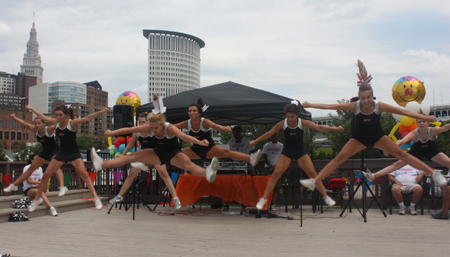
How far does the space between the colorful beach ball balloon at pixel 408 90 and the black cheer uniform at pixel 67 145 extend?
375 inches

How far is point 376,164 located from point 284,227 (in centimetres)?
328

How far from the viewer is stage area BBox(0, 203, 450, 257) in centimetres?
412

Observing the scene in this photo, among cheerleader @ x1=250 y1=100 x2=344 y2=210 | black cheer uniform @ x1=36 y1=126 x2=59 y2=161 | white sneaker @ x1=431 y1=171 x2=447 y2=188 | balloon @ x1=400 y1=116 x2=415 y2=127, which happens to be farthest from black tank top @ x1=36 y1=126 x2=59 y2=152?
balloon @ x1=400 y1=116 x2=415 y2=127

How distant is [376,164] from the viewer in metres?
7.77

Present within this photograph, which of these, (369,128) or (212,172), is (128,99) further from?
(369,128)

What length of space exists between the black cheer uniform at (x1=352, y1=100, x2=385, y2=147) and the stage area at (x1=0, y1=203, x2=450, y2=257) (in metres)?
1.39

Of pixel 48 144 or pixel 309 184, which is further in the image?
pixel 48 144

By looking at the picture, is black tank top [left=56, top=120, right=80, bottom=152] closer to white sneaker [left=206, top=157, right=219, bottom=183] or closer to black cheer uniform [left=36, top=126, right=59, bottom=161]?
black cheer uniform [left=36, top=126, right=59, bottom=161]

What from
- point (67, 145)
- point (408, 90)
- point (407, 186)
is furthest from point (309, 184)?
point (408, 90)

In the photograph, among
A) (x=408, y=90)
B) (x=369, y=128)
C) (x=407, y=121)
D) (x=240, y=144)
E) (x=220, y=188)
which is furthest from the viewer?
(x=408, y=90)

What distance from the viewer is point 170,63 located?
14000 cm

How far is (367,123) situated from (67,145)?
5.18m

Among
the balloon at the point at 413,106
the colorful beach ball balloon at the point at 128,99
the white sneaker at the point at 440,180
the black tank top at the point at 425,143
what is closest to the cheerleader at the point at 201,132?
the white sneaker at the point at 440,180

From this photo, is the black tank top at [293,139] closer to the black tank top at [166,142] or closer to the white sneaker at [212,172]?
the white sneaker at [212,172]
